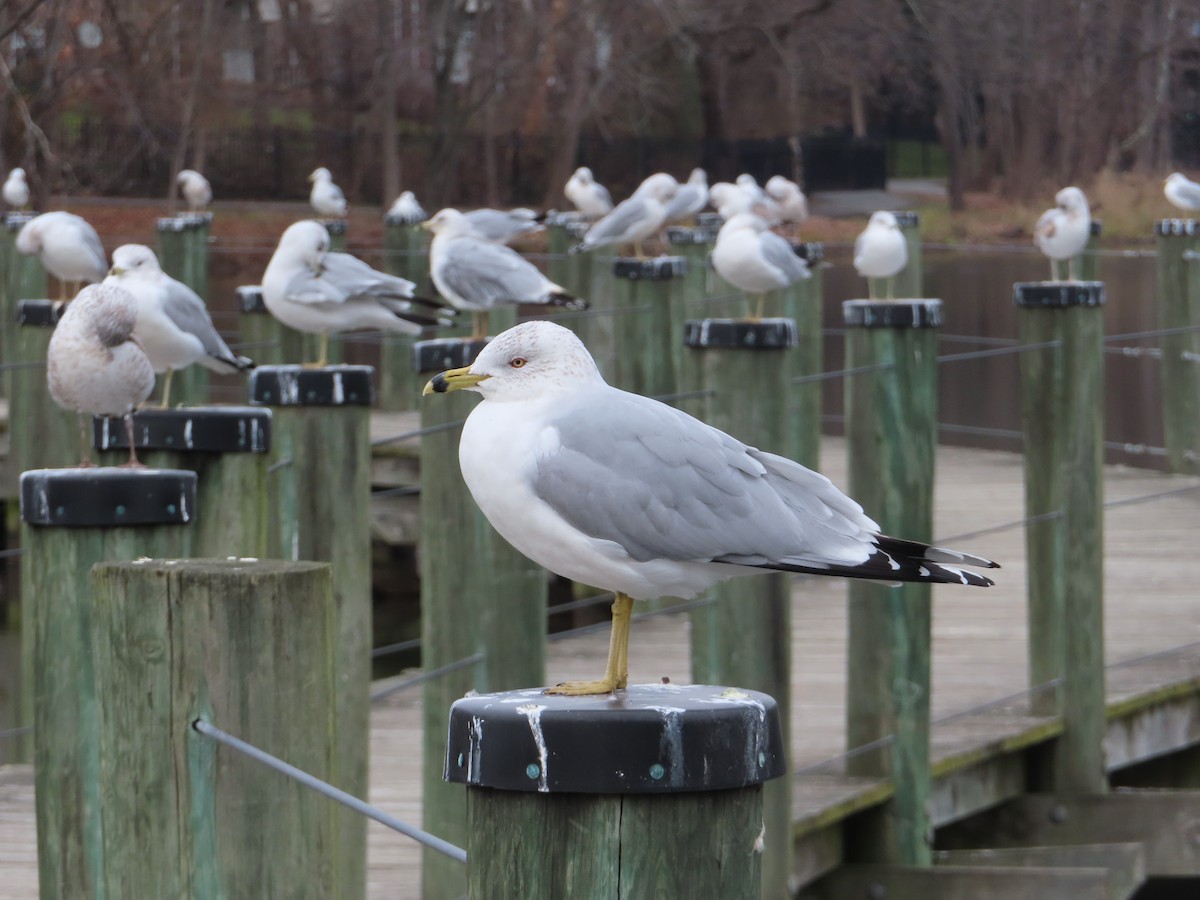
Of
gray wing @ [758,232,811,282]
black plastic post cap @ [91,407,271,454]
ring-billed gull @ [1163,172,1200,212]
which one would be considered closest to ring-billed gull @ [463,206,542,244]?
gray wing @ [758,232,811,282]

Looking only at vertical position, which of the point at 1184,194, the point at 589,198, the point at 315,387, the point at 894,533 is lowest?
the point at 894,533

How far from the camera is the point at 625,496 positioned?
6.89ft

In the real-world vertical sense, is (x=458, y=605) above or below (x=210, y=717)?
below

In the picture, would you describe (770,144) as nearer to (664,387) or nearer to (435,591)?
(664,387)

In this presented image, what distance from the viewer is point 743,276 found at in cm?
771

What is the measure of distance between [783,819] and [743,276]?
151 inches

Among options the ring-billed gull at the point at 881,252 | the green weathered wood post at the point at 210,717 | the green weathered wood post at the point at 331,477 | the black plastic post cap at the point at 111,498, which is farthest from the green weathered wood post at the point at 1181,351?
the green weathered wood post at the point at 210,717

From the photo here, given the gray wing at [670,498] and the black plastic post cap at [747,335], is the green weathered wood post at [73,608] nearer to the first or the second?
the gray wing at [670,498]

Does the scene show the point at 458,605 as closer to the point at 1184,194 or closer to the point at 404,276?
the point at 404,276

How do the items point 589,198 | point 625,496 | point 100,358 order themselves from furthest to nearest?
1. point 589,198
2. point 100,358
3. point 625,496

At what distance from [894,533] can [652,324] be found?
4.75m

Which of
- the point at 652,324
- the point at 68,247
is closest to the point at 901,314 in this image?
the point at 652,324

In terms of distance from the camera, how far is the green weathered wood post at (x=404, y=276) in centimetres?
1086

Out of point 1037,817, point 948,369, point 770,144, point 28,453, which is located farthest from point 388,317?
point 770,144
